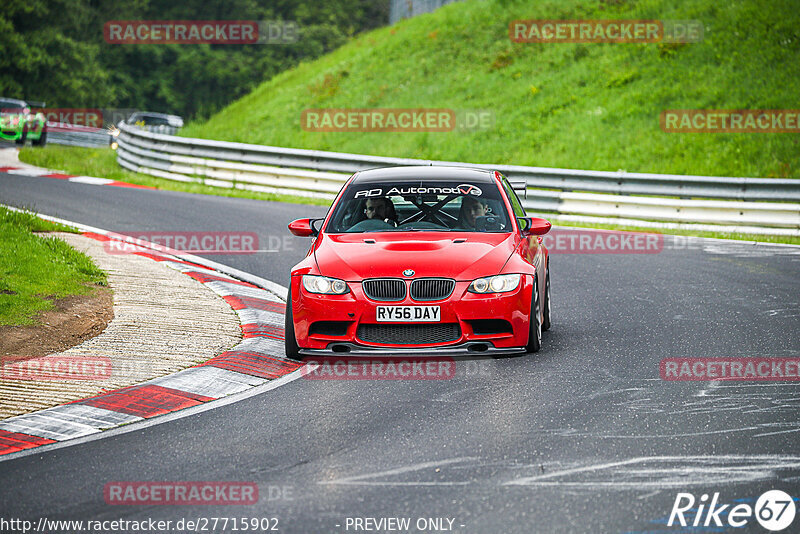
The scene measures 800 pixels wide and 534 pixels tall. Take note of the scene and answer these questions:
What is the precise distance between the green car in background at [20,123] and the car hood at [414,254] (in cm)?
2582

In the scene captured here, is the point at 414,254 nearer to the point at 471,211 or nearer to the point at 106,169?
the point at 471,211

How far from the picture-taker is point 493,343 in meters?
7.83

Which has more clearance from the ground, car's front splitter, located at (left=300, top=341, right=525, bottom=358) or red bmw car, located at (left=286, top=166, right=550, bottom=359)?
red bmw car, located at (left=286, top=166, right=550, bottom=359)

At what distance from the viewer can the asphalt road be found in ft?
16.1

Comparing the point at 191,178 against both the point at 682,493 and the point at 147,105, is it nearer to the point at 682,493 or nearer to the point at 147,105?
the point at 682,493

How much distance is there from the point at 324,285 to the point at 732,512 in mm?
3974

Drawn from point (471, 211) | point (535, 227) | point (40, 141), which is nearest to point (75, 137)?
point (40, 141)

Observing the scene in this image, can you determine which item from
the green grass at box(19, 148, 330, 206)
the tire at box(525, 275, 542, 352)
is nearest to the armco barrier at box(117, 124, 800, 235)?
the green grass at box(19, 148, 330, 206)

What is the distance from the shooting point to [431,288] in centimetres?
783

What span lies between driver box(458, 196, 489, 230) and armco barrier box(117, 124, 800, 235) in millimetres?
8199

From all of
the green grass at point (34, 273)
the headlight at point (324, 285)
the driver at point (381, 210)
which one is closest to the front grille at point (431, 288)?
the headlight at point (324, 285)

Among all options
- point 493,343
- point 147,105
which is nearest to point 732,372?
point 493,343

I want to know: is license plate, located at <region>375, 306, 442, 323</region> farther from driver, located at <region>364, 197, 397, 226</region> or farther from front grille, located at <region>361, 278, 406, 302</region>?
driver, located at <region>364, 197, 397, 226</region>

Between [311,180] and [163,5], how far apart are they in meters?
51.7
